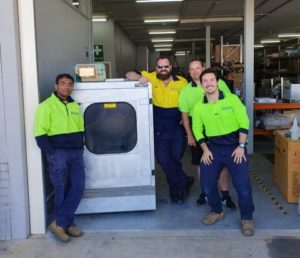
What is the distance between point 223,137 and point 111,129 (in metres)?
1.06

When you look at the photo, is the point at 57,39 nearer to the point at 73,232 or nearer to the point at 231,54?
the point at 73,232

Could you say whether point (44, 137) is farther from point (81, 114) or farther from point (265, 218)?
point (265, 218)

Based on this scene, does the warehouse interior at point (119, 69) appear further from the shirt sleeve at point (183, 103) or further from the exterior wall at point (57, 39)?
the shirt sleeve at point (183, 103)

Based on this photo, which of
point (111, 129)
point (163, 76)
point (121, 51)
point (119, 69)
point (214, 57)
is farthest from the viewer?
point (121, 51)

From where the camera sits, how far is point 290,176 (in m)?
4.34

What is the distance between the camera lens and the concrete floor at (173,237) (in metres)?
3.33

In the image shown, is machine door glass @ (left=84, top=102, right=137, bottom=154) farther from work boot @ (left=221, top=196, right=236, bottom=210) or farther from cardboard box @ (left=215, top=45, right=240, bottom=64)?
cardboard box @ (left=215, top=45, right=240, bottom=64)

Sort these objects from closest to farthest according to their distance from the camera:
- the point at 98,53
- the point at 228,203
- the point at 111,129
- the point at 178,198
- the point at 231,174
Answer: the point at 231,174 < the point at 111,129 < the point at 228,203 < the point at 178,198 < the point at 98,53

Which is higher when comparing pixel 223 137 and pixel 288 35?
pixel 288 35

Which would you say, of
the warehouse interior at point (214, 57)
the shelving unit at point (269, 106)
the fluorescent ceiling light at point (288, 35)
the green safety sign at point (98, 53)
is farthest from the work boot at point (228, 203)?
the fluorescent ceiling light at point (288, 35)

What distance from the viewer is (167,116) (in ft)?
13.9

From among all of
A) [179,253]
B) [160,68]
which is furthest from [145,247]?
[160,68]

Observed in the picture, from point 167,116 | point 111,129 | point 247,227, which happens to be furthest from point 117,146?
point 247,227

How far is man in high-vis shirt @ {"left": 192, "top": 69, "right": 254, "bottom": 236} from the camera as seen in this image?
353 cm
